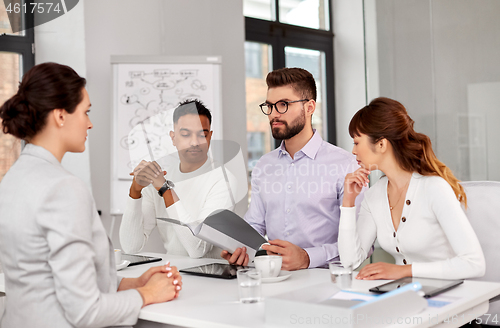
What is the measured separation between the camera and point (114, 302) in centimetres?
123

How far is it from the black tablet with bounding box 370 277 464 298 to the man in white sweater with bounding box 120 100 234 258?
3.04ft

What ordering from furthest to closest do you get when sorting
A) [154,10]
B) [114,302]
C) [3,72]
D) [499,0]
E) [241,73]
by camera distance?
[241,73] < [154,10] < [3,72] < [499,0] < [114,302]

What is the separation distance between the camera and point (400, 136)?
187 centimetres

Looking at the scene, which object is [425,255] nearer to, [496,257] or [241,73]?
[496,257]

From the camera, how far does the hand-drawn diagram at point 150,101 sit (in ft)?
10.8

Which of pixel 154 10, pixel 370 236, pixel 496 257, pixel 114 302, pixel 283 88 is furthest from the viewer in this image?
pixel 154 10

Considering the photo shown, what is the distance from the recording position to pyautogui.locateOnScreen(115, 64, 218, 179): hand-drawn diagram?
3289 millimetres

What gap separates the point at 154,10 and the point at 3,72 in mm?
1195

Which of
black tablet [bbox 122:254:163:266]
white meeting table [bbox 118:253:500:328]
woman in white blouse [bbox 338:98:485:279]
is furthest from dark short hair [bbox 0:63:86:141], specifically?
woman in white blouse [bbox 338:98:485:279]

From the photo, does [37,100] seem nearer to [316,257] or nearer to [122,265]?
[122,265]

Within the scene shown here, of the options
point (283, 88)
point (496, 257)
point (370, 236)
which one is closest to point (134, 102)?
point (283, 88)

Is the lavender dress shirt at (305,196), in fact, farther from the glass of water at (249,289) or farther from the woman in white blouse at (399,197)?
the glass of water at (249,289)

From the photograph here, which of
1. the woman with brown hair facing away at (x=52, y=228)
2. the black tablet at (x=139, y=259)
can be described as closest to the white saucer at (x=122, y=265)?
the black tablet at (x=139, y=259)

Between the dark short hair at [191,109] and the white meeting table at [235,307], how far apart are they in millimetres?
1421
